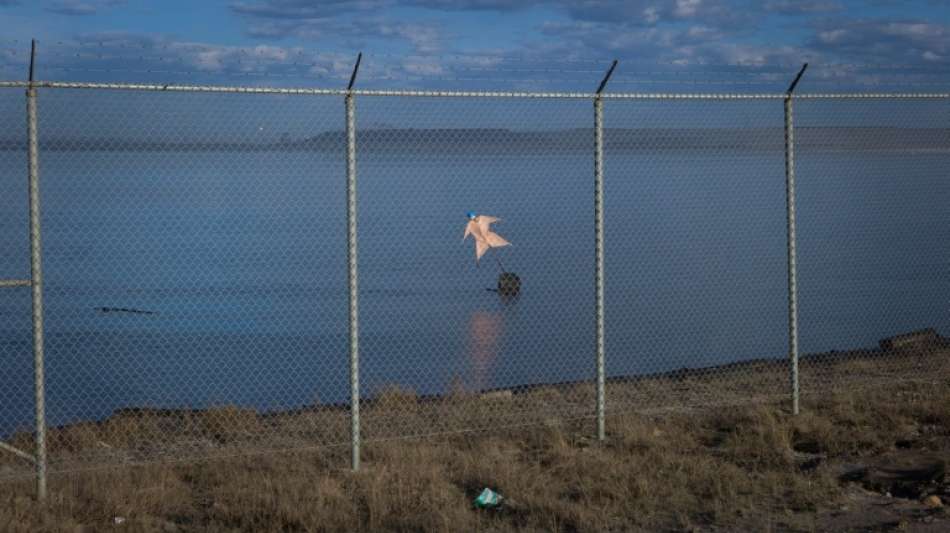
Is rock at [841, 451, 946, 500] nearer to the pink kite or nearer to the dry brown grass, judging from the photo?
the dry brown grass

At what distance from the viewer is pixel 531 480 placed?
948cm

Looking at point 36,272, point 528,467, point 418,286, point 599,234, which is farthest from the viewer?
point 418,286

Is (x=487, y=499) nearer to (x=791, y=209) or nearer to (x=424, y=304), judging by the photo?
(x=791, y=209)

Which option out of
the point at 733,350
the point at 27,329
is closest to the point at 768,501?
the point at 733,350

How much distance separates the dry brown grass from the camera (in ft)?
28.0

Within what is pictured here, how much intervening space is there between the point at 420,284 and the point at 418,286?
1.04 ft

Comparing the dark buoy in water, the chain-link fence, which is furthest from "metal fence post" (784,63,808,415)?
Result: the dark buoy in water

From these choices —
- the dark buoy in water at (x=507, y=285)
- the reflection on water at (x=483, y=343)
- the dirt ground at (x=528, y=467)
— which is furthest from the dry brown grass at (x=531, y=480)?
the dark buoy in water at (x=507, y=285)

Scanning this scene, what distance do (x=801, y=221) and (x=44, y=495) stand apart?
32280mm

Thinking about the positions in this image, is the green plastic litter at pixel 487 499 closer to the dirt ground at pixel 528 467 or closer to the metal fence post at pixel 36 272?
the dirt ground at pixel 528 467

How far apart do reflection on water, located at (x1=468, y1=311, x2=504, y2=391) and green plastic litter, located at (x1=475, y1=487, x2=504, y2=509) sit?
20.9ft

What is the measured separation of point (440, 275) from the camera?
89.8 feet

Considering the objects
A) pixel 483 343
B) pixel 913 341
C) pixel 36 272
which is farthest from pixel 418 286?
pixel 36 272

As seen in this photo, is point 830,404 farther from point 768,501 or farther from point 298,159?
point 298,159
